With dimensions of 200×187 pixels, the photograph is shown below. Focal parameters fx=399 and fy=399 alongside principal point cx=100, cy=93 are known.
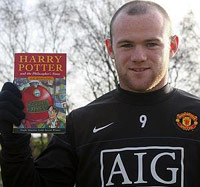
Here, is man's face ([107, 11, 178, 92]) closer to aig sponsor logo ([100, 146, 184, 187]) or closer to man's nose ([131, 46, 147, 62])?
man's nose ([131, 46, 147, 62])

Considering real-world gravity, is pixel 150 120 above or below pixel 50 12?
below

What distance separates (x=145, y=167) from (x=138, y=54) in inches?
30.4

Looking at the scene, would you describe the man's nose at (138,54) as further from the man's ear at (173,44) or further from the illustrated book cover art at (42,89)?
the illustrated book cover art at (42,89)

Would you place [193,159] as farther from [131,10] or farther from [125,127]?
[131,10]

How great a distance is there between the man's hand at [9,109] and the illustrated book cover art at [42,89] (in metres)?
0.08

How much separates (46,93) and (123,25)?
730mm

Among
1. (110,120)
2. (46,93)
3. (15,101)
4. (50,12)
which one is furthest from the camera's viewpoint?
(50,12)

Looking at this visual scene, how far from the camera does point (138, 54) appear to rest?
276cm

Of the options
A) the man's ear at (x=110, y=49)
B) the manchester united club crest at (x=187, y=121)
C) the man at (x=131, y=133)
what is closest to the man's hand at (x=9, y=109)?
the man at (x=131, y=133)

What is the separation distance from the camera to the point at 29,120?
2643 millimetres

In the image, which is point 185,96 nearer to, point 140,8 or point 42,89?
point 140,8

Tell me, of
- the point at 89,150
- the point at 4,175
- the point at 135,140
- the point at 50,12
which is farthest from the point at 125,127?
the point at 50,12

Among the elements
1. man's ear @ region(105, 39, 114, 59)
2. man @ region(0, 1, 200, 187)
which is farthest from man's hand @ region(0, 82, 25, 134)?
man's ear @ region(105, 39, 114, 59)

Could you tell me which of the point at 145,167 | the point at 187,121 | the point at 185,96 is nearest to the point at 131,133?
the point at 145,167
